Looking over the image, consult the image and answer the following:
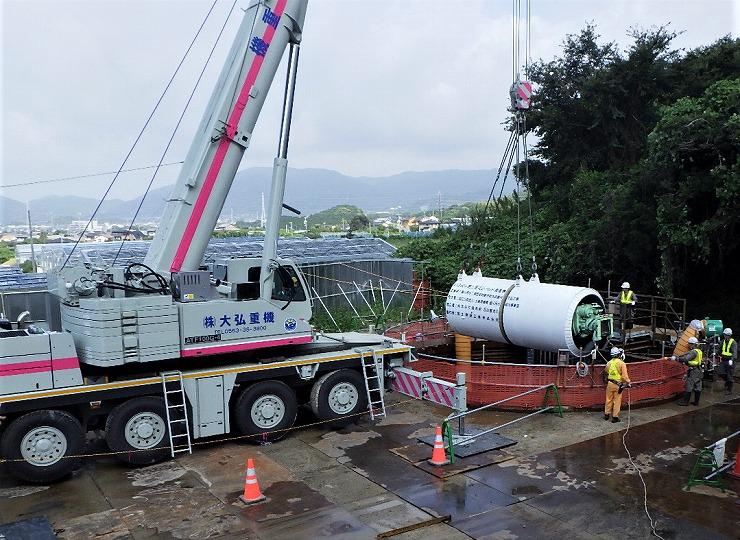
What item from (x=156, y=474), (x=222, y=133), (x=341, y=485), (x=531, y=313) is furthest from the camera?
(x=531, y=313)

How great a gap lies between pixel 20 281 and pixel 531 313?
1415 cm

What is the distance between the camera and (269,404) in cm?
1184

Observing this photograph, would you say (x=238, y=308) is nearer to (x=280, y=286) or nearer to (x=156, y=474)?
(x=280, y=286)

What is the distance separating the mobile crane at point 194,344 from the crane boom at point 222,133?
0.02 metres

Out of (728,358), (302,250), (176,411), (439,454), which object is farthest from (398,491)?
(302,250)

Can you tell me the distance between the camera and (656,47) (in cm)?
2805

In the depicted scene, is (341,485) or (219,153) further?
(219,153)

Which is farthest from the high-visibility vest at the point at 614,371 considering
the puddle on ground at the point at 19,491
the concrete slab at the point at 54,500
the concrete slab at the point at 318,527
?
the puddle on ground at the point at 19,491

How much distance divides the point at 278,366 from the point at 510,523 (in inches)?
203

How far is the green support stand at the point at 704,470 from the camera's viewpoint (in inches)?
369

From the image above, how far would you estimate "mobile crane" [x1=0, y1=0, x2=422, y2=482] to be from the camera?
10047mm

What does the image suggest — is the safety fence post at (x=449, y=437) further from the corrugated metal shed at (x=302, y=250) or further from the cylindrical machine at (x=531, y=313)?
the corrugated metal shed at (x=302, y=250)

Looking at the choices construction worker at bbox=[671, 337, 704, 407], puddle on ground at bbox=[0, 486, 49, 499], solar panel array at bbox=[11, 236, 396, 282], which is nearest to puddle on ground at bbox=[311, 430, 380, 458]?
puddle on ground at bbox=[0, 486, 49, 499]

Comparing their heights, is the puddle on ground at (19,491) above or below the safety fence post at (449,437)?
below
